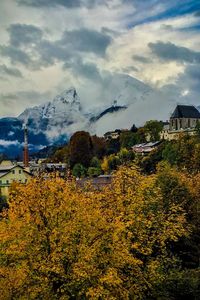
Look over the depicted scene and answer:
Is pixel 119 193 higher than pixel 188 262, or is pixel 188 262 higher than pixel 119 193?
pixel 119 193

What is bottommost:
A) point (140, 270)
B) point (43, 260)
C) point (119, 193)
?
point (140, 270)

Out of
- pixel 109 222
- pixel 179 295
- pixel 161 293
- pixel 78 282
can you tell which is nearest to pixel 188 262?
pixel 179 295

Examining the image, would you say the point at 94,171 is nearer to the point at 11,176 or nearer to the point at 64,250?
the point at 11,176

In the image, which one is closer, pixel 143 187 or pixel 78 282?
pixel 78 282

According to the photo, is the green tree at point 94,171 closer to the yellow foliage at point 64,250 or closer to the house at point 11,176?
the house at point 11,176

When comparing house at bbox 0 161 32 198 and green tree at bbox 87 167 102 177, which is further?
green tree at bbox 87 167 102 177

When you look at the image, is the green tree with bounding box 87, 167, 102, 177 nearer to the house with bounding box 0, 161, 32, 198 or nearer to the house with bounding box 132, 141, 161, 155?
the house with bounding box 0, 161, 32, 198

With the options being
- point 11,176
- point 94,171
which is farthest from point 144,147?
point 11,176

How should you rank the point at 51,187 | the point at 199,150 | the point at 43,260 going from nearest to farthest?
1. the point at 43,260
2. the point at 51,187
3. the point at 199,150

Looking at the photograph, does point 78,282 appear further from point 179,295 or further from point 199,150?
point 199,150

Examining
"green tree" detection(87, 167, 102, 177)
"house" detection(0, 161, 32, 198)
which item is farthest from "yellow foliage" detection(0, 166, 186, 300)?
"green tree" detection(87, 167, 102, 177)

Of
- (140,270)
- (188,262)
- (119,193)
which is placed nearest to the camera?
(140,270)

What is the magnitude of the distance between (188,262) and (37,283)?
24197mm

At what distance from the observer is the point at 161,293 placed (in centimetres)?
4238
